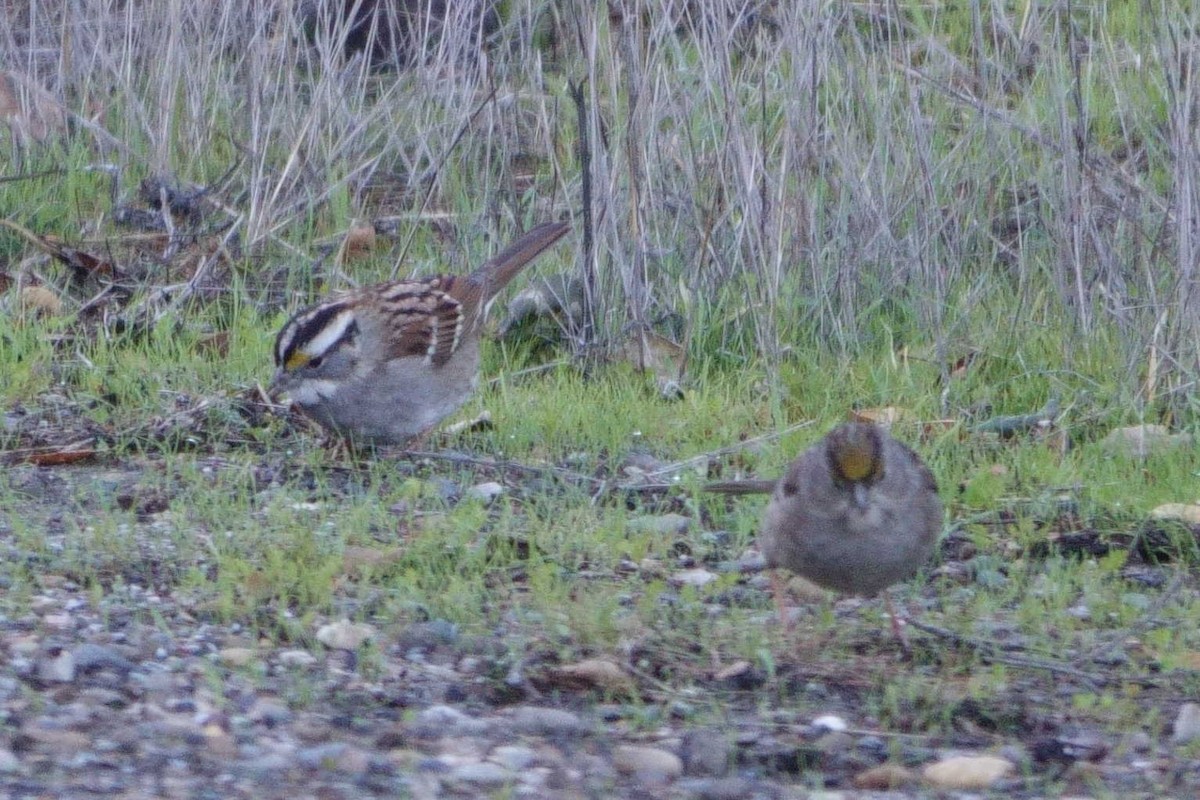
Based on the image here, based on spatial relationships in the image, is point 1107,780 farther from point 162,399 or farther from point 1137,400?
point 162,399

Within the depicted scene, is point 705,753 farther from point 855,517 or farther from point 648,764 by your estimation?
point 855,517

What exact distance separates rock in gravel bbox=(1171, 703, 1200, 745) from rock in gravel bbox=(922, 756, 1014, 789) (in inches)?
18.4

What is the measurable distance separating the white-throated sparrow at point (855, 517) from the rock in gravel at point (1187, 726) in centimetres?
83

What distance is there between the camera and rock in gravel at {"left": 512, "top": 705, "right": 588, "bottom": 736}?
13.0ft

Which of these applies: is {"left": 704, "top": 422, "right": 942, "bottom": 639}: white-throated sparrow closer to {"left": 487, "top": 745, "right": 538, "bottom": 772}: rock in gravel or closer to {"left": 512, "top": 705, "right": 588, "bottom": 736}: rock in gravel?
{"left": 512, "top": 705, "right": 588, "bottom": 736}: rock in gravel

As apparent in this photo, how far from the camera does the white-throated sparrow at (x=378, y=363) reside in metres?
6.54

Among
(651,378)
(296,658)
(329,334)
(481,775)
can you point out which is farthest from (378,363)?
(481,775)

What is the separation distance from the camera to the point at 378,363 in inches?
267

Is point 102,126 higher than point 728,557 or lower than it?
higher

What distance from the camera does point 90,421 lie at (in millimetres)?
6648

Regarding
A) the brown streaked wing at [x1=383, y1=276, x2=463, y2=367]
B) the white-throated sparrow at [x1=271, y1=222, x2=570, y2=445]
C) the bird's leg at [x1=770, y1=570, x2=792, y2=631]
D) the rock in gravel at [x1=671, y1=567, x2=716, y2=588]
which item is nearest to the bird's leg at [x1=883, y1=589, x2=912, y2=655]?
the bird's leg at [x1=770, y1=570, x2=792, y2=631]

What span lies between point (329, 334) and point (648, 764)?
10.5 ft

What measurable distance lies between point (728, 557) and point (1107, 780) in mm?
1928

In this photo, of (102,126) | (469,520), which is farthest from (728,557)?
(102,126)
